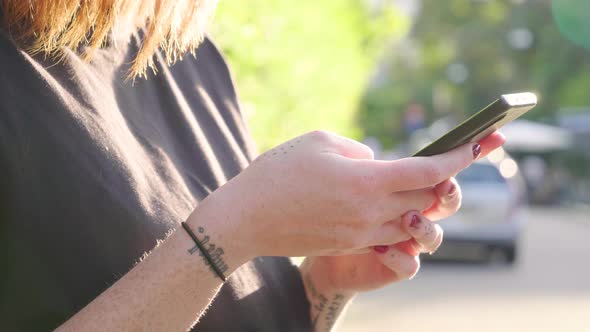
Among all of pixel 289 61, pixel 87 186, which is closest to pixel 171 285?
pixel 87 186

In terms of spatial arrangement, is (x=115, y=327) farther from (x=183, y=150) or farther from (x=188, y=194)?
(x=183, y=150)

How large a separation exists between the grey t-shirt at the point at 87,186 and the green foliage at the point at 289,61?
483 mm

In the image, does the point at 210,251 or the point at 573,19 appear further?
the point at 573,19

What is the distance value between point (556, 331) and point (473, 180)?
4.23m

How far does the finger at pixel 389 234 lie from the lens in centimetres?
120

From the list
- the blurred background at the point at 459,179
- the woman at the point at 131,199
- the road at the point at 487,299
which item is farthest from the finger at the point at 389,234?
the road at the point at 487,299

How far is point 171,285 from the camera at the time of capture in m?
1.14

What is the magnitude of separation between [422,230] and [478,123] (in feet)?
0.61

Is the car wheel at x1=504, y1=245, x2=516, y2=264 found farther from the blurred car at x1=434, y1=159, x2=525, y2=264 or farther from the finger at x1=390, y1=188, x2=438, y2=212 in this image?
the finger at x1=390, y1=188, x2=438, y2=212

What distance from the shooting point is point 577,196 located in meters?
26.8

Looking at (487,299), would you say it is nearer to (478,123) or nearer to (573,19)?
(478,123)

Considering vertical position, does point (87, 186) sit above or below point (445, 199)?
below

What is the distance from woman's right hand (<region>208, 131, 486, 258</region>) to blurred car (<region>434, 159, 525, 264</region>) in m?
10.4

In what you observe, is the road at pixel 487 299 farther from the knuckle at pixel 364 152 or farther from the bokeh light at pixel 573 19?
the bokeh light at pixel 573 19
